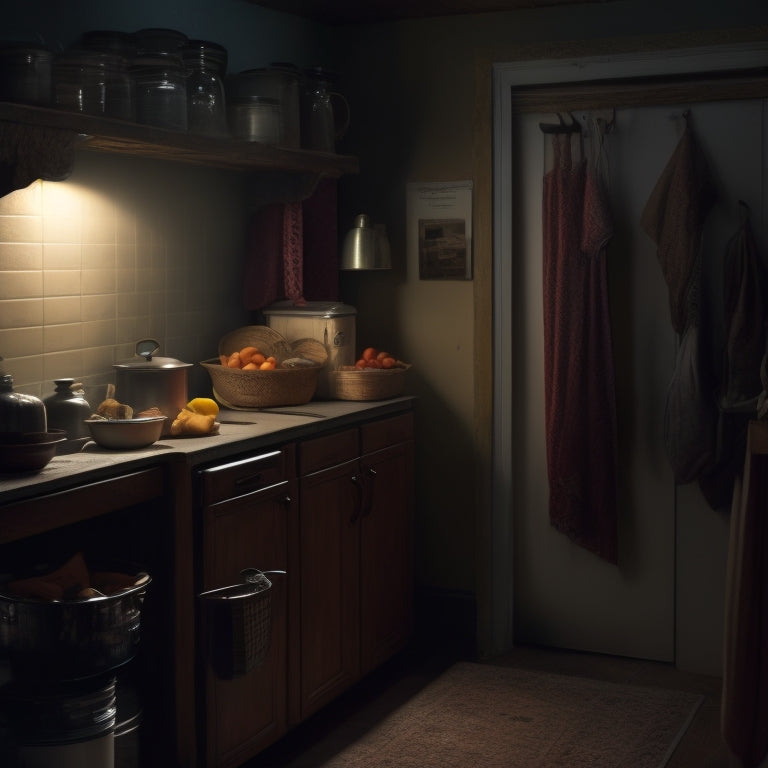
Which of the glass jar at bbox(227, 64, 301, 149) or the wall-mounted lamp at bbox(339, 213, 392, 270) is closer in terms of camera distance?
the glass jar at bbox(227, 64, 301, 149)

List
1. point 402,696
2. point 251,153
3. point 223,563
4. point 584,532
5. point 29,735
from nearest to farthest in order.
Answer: point 29,735 → point 223,563 → point 251,153 → point 402,696 → point 584,532

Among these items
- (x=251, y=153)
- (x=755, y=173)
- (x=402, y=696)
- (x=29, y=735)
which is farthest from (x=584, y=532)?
(x=29, y=735)

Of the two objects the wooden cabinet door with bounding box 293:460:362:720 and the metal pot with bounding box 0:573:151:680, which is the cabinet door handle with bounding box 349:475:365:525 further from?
the metal pot with bounding box 0:573:151:680

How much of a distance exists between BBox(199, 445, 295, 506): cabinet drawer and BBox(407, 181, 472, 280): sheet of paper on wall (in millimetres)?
1279

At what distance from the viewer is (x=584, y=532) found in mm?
4359

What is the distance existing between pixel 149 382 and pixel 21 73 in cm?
95

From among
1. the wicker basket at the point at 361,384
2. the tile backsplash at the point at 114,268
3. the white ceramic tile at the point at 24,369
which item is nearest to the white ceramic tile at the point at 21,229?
the tile backsplash at the point at 114,268

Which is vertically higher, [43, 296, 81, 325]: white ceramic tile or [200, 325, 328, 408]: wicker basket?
[43, 296, 81, 325]: white ceramic tile

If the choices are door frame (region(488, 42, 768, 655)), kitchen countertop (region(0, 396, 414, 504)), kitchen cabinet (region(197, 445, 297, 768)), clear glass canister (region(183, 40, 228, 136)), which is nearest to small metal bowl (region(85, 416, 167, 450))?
kitchen countertop (region(0, 396, 414, 504))

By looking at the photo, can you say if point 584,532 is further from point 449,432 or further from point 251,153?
point 251,153

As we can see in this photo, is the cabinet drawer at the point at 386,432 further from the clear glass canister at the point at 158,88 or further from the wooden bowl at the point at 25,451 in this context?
the wooden bowl at the point at 25,451

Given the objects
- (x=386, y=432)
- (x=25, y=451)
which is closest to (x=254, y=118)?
(x=386, y=432)

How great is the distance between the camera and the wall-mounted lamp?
4.38m

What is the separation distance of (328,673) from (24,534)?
1.46 m
